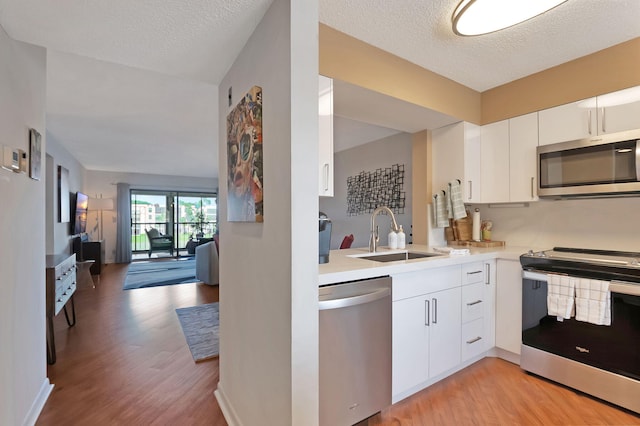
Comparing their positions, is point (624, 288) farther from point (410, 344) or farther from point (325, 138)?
point (325, 138)

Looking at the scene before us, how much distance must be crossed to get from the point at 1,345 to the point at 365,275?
1734mm

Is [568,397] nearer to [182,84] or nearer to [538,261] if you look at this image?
[538,261]

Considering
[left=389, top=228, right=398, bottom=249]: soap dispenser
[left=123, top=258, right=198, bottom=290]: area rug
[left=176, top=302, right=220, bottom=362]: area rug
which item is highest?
[left=389, top=228, right=398, bottom=249]: soap dispenser

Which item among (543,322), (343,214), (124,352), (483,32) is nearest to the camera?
(483,32)

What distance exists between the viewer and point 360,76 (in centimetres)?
191

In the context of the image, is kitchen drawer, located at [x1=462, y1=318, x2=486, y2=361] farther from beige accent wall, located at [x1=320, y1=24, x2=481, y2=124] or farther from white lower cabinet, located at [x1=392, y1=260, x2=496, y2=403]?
beige accent wall, located at [x1=320, y1=24, x2=481, y2=124]

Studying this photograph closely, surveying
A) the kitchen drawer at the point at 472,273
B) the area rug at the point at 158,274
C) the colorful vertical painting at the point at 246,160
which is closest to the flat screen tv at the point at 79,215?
the area rug at the point at 158,274

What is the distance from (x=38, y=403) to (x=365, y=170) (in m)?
4.25

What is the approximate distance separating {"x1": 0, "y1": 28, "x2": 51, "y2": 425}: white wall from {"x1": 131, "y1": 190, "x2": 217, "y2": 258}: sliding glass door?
21.0ft

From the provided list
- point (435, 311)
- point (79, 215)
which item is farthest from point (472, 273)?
point (79, 215)

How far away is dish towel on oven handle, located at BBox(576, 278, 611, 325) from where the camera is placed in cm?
176

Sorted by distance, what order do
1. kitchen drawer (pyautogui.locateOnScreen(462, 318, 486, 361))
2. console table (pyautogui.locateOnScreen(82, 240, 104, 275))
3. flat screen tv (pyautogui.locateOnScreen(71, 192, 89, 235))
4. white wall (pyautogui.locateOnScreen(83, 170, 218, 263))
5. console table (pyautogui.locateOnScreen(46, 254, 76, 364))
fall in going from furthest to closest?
white wall (pyautogui.locateOnScreen(83, 170, 218, 263)), console table (pyautogui.locateOnScreen(82, 240, 104, 275)), flat screen tv (pyautogui.locateOnScreen(71, 192, 89, 235)), console table (pyautogui.locateOnScreen(46, 254, 76, 364)), kitchen drawer (pyautogui.locateOnScreen(462, 318, 486, 361))

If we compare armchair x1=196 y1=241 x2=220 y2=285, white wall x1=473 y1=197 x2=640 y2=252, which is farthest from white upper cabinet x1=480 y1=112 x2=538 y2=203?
armchair x1=196 y1=241 x2=220 y2=285

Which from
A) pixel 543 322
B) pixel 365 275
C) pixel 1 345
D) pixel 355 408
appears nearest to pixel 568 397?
pixel 543 322
